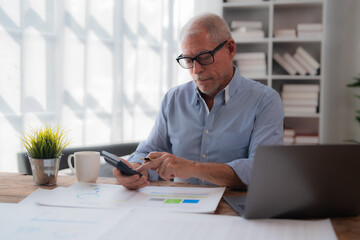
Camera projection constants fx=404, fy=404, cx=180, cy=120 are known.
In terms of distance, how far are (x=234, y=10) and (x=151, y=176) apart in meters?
2.46

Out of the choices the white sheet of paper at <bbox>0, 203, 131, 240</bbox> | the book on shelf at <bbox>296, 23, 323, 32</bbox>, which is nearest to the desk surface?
the white sheet of paper at <bbox>0, 203, 131, 240</bbox>

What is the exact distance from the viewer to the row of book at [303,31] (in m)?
3.34

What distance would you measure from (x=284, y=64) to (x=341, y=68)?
68 centimetres

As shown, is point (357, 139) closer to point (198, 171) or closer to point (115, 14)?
point (115, 14)

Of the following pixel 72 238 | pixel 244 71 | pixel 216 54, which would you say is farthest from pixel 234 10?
pixel 72 238

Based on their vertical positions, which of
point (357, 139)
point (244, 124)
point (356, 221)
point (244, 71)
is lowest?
point (357, 139)

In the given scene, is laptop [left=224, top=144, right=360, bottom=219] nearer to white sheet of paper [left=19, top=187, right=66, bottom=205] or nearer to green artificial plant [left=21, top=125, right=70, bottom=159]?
white sheet of paper [left=19, top=187, right=66, bottom=205]

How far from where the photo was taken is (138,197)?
1.22 metres

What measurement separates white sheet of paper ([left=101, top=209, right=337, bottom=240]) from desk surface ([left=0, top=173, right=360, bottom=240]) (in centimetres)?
4

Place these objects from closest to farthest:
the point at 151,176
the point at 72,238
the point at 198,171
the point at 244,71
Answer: the point at 72,238, the point at 198,171, the point at 151,176, the point at 244,71

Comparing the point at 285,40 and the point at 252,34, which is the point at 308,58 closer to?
the point at 285,40

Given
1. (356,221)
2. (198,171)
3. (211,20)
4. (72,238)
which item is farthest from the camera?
(211,20)

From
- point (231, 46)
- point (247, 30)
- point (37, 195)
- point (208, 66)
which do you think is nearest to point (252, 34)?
point (247, 30)

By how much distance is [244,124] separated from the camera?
5.63ft
